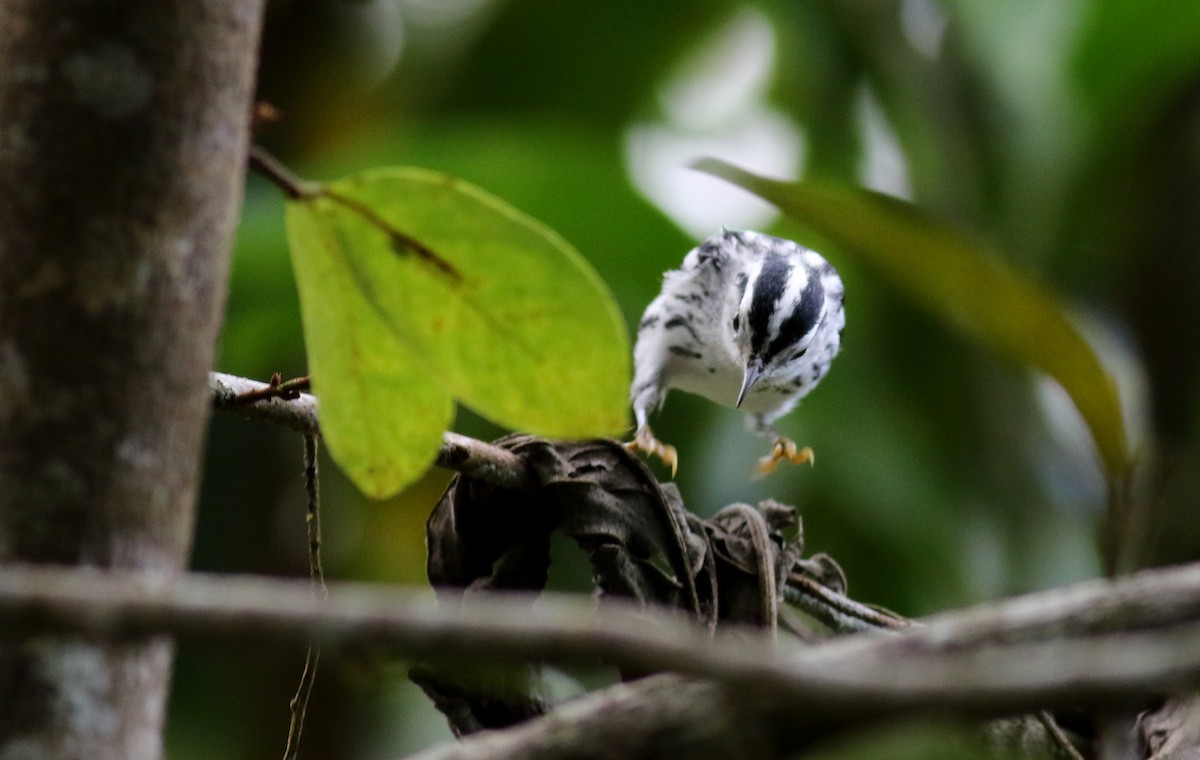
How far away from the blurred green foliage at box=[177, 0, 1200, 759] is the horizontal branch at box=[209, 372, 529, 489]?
1.38 metres

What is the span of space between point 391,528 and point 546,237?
193 cm

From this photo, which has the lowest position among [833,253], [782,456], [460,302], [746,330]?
[782,456]

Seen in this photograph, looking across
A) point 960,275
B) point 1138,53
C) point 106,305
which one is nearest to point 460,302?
point 106,305

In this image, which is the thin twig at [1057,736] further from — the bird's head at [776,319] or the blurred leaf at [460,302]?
the bird's head at [776,319]

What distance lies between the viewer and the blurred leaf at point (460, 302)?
2.68 ft

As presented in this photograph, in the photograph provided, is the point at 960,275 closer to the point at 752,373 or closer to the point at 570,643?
the point at 752,373

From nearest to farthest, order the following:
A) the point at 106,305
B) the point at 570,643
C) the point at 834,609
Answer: the point at 570,643 → the point at 106,305 → the point at 834,609

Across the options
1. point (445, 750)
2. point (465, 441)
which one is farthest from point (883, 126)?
point (445, 750)

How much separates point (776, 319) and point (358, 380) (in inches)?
76.9

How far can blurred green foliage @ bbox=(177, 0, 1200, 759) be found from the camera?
2568 mm

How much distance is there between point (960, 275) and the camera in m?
2.13

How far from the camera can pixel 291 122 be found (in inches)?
117

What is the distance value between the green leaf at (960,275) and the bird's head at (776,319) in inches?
18.8

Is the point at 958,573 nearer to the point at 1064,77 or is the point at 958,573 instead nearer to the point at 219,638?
the point at 1064,77
